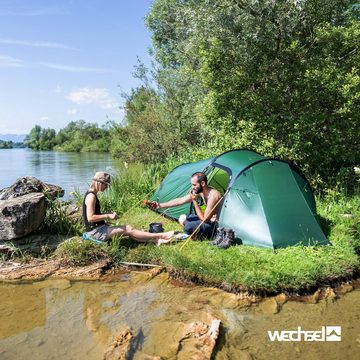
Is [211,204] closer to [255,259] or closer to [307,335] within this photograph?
[255,259]

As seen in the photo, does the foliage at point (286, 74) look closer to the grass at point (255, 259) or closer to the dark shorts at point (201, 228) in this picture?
the grass at point (255, 259)

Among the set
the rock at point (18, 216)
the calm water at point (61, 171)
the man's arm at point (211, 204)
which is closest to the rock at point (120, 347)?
the man's arm at point (211, 204)

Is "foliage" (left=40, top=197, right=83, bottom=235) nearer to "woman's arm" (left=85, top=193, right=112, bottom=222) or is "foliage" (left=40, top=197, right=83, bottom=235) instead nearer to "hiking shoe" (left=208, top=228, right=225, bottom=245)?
"woman's arm" (left=85, top=193, right=112, bottom=222)

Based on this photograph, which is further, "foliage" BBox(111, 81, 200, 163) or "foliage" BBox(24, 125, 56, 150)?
"foliage" BBox(24, 125, 56, 150)

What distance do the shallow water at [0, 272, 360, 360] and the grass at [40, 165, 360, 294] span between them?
9.4 inches

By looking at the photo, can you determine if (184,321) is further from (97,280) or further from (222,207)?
(222,207)

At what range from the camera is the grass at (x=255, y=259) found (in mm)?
5348

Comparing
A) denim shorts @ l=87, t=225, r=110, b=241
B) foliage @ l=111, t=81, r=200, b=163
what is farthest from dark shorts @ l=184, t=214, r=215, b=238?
foliage @ l=111, t=81, r=200, b=163

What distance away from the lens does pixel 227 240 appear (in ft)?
21.2

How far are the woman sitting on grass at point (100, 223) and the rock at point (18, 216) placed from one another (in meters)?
0.91

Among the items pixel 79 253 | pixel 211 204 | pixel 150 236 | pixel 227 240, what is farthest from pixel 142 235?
pixel 227 240

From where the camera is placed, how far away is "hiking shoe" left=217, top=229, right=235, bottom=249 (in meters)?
6.41

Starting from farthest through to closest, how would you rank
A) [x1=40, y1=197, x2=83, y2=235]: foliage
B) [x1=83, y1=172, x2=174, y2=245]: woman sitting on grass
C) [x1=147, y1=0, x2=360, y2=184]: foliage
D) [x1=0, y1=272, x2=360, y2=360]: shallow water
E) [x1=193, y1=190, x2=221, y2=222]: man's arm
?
[x1=147, y1=0, x2=360, y2=184]: foliage → [x1=40, y1=197, x2=83, y2=235]: foliage → [x1=193, y1=190, x2=221, y2=222]: man's arm → [x1=83, y1=172, x2=174, y2=245]: woman sitting on grass → [x1=0, y1=272, x2=360, y2=360]: shallow water

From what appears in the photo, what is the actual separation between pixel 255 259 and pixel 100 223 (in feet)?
8.50
